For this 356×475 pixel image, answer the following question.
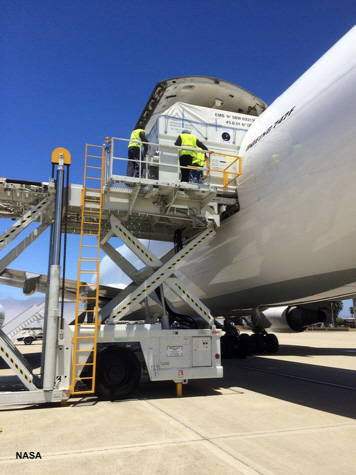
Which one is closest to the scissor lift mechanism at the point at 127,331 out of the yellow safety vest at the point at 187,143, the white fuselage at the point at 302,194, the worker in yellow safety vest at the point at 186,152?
the worker in yellow safety vest at the point at 186,152

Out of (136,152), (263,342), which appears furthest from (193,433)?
(263,342)

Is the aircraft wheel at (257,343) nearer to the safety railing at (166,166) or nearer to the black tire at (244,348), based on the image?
the black tire at (244,348)

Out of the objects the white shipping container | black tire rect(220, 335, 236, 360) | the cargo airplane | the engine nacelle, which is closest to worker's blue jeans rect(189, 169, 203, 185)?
the white shipping container

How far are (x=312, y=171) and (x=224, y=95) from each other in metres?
5.98

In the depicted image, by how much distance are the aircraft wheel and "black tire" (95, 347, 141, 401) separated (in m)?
9.18

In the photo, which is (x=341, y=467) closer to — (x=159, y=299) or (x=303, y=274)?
(x=303, y=274)

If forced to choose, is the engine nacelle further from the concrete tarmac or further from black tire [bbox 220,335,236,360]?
the concrete tarmac

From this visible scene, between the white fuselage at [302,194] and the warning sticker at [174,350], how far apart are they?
2.50 meters

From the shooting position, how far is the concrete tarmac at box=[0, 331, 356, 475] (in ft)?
12.8

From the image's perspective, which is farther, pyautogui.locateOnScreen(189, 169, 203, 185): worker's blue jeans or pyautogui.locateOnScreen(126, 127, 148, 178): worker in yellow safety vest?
pyautogui.locateOnScreen(126, 127, 148, 178): worker in yellow safety vest

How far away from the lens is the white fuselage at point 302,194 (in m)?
6.00

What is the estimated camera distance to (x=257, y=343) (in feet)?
52.3

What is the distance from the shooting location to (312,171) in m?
6.45

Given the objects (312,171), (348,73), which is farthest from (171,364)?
(348,73)
